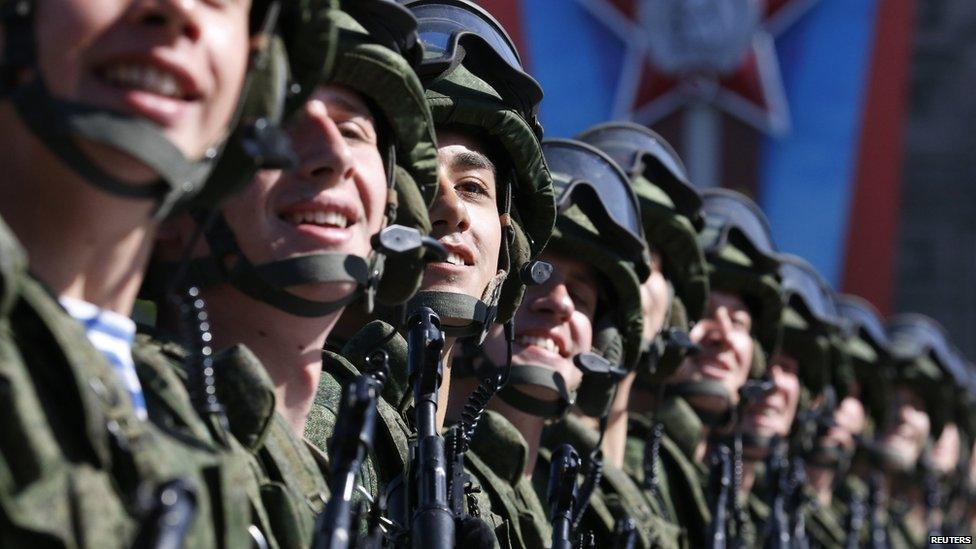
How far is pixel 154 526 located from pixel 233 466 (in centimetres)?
61

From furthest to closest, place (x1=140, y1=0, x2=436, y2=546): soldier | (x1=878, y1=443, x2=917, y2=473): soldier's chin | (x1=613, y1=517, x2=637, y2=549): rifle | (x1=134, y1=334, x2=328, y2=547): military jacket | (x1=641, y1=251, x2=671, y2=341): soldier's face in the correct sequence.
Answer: (x1=878, y1=443, x2=917, y2=473): soldier's chin, (x1=641, y1=251, x2=671, y2=341): soldier's face, (x1=613, y1=517, x2=637, y2=549): rifle, (x1=140, y1=0, x2=436, y2=546): soldier, (x1=134, y1=334, x2=328, y2=547): military jacket

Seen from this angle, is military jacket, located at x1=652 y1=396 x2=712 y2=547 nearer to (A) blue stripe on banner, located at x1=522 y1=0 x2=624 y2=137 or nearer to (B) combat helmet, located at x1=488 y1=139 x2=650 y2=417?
(B) combat helmet, located at x1=488 y1=139 x2=650 y2=417

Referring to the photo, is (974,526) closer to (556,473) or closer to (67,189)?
(556,473)

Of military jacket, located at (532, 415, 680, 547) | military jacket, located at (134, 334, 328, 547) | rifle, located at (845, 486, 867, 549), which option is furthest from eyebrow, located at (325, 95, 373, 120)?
rifle, located at (845, 486, 867, 549)

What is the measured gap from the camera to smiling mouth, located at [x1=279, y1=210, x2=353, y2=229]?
4.82 meters

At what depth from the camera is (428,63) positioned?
6.01 metres

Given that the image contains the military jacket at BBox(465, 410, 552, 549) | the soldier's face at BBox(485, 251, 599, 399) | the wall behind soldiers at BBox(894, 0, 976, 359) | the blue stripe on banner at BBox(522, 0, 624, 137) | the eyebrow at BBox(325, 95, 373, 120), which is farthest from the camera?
the wall behind soldiers at BBox(894, 0, 976, 359)

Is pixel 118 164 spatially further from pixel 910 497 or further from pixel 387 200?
pixel 910 497

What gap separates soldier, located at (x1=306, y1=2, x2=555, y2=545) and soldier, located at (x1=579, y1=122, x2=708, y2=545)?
6.31 ft

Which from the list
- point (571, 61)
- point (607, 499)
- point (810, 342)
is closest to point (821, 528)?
point (810, 342)

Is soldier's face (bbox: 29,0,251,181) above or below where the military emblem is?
below

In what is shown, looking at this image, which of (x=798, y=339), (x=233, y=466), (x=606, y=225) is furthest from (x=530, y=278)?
(x=798, y=339)

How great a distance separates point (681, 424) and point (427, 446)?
458cm

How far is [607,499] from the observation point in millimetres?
7988
